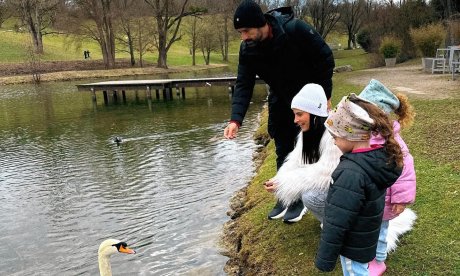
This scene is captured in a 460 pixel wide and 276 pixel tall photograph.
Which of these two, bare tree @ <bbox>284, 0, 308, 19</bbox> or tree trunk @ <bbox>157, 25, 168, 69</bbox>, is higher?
bare tree @ <bbox>284, 0, 308, 19</bbox>

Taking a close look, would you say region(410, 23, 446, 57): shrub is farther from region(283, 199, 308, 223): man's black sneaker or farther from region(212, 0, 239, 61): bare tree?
region(212, 0, 239, 61): bare tree

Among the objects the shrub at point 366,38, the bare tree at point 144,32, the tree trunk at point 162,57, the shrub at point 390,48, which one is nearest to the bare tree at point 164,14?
the tree trunk at point 162,57

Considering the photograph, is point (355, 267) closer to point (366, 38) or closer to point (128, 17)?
point (366, 38)

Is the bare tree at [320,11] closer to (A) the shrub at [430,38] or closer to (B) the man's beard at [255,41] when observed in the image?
(A) the shrub at [430,38]

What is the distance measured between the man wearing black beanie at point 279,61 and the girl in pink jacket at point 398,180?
29.3 inches

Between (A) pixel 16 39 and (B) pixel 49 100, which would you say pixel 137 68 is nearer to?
(A) pixel 16 39

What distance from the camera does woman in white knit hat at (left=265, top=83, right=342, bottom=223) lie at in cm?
381

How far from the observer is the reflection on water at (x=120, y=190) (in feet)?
21.5

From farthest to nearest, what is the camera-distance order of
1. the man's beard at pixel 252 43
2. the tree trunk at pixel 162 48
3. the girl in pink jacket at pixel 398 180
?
the tree trunk at pixel 162 48 < the man's beard at pixel 252 43 < the girl in pink jacket at pixel 398 180

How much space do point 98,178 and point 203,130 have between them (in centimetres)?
604

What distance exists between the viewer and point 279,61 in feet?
14.2

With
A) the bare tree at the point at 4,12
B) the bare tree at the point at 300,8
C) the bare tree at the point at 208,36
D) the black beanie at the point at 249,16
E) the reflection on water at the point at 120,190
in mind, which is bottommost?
the reflection on water at the point at 120,190

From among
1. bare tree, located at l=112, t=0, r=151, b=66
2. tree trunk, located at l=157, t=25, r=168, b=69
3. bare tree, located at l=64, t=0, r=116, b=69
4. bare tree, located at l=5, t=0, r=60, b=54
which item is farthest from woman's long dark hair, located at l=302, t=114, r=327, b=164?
bare tree, located at l=5, t=0, r=60, b=54

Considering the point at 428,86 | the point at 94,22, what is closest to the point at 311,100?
the point at 428,86
